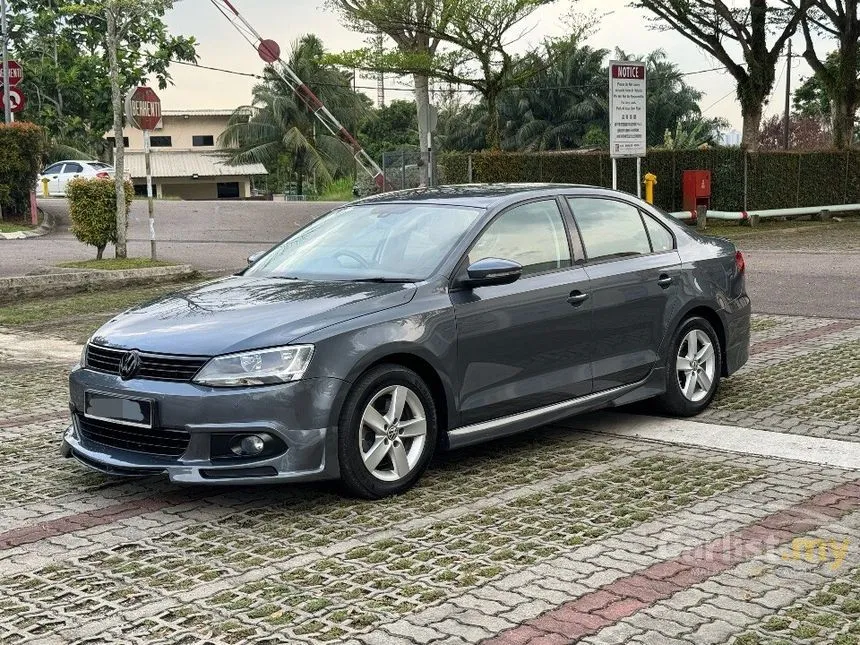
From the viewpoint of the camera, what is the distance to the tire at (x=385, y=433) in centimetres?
560

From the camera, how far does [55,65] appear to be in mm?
45812

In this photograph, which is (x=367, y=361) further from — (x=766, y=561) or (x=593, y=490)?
(x=766, y=561)

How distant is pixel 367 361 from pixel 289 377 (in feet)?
1.33

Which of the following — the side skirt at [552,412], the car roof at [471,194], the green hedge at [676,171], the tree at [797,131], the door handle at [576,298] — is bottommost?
the side skirt at [552,412]

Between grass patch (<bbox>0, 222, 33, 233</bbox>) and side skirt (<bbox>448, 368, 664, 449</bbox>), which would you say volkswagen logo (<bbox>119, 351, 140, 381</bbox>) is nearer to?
side skirt (<bbox>448, 368, 664, 449</bbox>)

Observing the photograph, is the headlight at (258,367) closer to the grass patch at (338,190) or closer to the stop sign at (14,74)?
the stop sign at (14,74)

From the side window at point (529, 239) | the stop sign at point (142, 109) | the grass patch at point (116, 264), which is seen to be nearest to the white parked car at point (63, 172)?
the stop sign at point (142, 109)

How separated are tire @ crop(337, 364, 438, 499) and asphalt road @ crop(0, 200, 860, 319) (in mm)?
7606

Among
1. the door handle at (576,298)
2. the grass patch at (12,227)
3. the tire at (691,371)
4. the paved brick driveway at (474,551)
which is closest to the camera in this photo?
the paved brick driveway at (474,551)

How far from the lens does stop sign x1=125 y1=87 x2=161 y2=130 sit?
57.5ft

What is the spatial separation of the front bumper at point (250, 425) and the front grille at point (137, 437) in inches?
1.2

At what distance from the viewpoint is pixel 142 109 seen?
17672 millimetres

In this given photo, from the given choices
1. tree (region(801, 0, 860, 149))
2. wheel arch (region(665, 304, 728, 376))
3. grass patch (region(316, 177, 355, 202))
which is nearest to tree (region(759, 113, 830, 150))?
grass patch (region(316, 177, 355, 202))

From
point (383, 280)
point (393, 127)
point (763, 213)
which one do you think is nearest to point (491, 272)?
point (383, 280)
